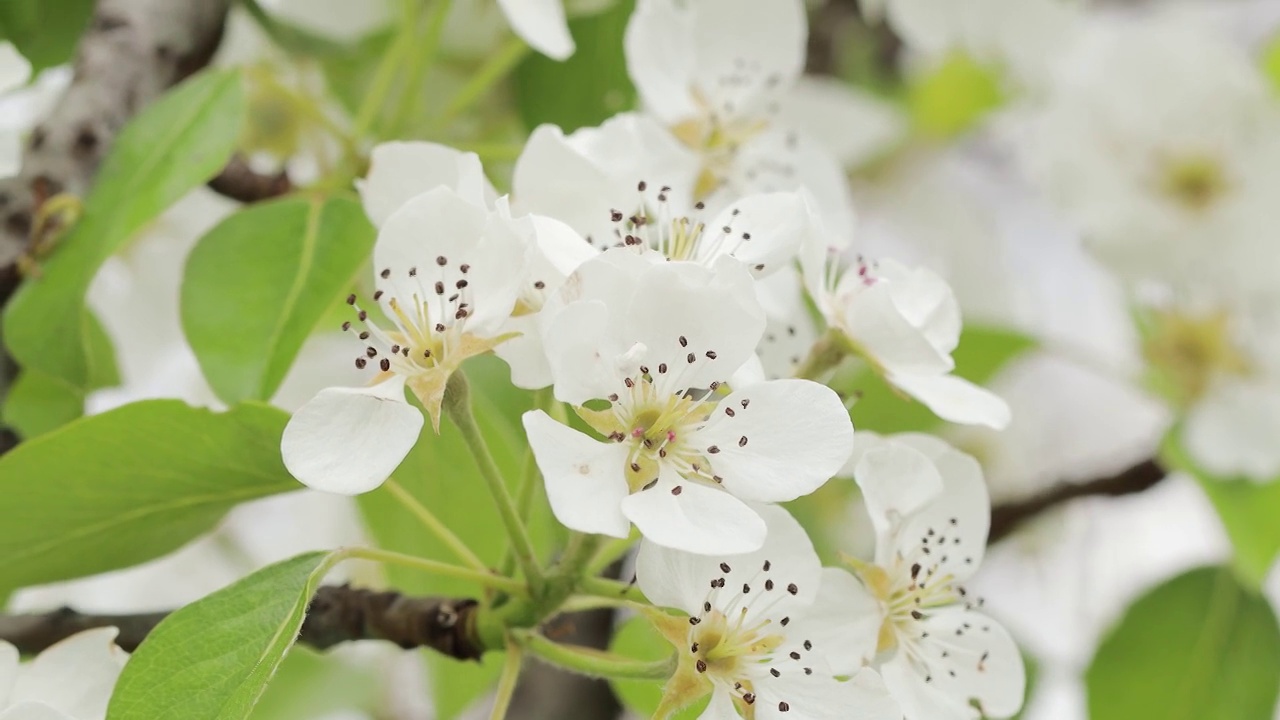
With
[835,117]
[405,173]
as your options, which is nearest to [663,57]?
[405,173]

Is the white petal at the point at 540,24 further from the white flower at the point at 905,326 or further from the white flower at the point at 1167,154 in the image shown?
the white flower at the point at 1167,154

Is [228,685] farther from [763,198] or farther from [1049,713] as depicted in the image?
[1049,713]

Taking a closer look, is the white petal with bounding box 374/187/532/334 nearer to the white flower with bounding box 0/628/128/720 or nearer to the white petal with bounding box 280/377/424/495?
the white petal with bounding box 280/377/424/495

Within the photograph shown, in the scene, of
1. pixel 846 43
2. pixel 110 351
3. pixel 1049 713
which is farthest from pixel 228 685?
pixel 1049 713

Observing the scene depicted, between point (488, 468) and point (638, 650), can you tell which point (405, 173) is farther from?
point (638, 650)

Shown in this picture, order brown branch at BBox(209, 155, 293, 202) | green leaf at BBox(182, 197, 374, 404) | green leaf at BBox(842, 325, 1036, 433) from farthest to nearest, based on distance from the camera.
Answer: green leaf at BBox(842, 325, 1036, 433) → brown branch at BBox(209, 155, 293, 202) → green leaf at BBox(182, 197, 374, 404)

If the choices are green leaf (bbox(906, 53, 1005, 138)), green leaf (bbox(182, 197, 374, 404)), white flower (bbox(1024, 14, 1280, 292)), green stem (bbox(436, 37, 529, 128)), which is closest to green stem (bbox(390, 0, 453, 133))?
green stem (bbox(436, 37, 529, 128))
